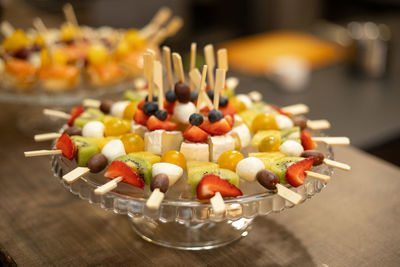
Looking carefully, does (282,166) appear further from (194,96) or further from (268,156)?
(194,96)

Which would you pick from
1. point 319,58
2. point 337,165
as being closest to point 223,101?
point 337,165

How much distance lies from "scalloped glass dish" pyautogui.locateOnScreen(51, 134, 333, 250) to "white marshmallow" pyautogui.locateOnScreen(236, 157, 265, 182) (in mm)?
26

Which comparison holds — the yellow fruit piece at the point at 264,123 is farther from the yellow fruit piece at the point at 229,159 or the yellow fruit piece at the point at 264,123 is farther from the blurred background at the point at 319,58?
the blurred background at the point at 319,58

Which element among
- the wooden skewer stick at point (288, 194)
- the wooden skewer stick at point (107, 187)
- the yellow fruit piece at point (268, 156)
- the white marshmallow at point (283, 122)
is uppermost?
the white marshmallow at point (283, 122)

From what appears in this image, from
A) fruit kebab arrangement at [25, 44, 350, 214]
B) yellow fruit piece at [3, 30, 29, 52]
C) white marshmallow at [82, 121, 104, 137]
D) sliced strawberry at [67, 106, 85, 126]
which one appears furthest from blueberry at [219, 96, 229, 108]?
yellow fruit piece at [3, 30, 29, 52]

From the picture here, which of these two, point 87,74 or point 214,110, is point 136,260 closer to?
point 214,110

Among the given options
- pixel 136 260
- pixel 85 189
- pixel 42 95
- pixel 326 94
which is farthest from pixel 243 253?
pixel 326 94

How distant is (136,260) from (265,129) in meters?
0.48

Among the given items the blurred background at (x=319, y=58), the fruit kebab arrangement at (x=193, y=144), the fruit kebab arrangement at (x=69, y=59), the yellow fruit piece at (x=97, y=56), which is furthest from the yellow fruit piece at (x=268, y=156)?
the blurred background at (x=319, y=58)

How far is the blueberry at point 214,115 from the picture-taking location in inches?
45.4

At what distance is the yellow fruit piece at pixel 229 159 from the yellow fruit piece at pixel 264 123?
194mm

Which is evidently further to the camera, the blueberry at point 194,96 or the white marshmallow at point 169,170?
the blueberry at point 194,96

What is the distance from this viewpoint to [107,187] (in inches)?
37.5

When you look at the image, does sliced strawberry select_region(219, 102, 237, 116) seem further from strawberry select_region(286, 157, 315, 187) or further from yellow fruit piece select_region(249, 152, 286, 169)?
strawberry select_region(286, 157, 315, 187)
